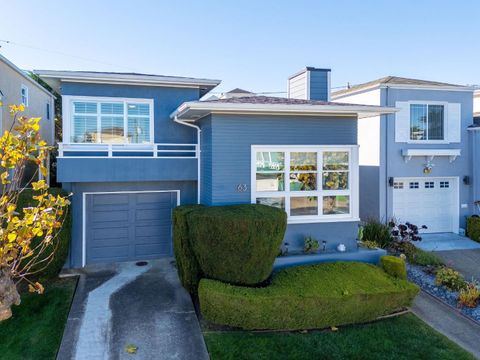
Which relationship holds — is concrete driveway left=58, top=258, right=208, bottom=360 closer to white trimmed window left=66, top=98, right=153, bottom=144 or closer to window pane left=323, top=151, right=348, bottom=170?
white trimmed window left=66, top=98, right=153, bottom=144

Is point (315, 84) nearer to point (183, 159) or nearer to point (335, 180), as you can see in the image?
point (335, 180)

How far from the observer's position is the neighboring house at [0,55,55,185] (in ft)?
40.7

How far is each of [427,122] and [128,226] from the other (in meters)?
12.2

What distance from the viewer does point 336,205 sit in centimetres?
1069

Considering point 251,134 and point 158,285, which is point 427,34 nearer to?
point 251,134

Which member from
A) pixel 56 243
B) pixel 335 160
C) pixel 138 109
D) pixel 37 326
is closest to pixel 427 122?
pixel 335 160

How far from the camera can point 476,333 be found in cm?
780

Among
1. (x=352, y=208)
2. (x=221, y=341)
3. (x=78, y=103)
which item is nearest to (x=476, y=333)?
(x=352, y=208)

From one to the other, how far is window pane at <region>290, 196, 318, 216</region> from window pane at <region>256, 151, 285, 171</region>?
993 millimetres

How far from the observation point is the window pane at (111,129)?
1141 centimetres

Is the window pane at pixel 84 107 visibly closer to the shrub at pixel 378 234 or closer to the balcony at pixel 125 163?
the balcony at pixel 125 163

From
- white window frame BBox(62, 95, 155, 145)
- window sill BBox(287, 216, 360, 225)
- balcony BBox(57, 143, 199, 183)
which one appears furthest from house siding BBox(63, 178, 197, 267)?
window sill BBox(287, 216, 360, 225)

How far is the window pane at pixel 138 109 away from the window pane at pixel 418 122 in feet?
33.9

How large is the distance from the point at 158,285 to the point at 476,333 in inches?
293
